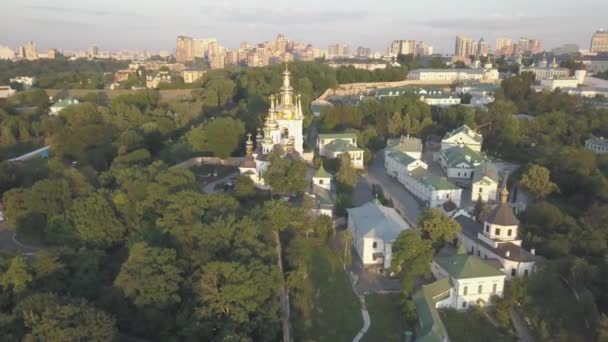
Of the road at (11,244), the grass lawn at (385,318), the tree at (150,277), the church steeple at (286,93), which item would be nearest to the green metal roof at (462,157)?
the church steeple at (286,93)

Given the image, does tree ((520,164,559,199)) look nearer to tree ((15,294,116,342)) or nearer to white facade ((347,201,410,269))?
white facade ((347,201,410,269))

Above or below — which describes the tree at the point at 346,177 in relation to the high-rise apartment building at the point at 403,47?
below

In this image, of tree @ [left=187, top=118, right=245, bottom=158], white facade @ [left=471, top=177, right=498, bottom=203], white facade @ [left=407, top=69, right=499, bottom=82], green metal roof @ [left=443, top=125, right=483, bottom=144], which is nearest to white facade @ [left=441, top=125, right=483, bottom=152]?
green metal roof @ [left=443, top=125, right=483, bottom=144]

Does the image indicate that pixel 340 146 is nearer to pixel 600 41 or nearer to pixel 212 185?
pixel 212 185

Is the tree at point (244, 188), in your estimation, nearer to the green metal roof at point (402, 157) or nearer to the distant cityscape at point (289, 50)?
the green metal roof at point (402, 157)

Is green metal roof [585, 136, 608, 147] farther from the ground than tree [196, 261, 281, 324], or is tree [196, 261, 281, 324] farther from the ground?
green metal roof [585, 136, 608, 147]

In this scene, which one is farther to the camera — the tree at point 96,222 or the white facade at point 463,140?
the white facade at point 463,140

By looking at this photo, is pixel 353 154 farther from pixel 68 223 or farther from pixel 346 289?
pixel 68 223
